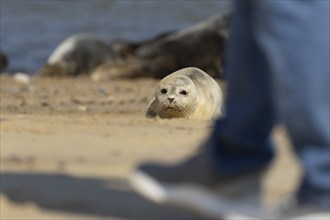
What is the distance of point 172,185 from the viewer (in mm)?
2988

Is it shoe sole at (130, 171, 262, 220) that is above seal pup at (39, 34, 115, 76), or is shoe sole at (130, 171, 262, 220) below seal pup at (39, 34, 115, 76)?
below

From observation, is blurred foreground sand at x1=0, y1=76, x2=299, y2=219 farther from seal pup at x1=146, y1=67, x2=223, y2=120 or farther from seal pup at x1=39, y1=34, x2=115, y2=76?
seal pup at x1=39, y1=34, x2=115, y2=76

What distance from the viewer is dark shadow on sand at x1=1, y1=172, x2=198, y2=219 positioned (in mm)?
3402

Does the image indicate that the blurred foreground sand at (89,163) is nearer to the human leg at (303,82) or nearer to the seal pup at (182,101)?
the human leg at (303,82)

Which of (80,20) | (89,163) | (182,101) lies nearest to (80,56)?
(80,20)

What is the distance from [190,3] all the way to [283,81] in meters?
18.2

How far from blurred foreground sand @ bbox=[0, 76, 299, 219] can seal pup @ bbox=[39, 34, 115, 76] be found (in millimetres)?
8630

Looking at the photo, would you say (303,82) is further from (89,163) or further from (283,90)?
(89,163)

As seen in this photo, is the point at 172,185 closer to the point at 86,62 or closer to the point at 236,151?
the point at 236,151

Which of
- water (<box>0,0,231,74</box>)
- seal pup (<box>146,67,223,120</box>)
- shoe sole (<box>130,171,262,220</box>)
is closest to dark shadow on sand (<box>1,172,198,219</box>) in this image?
shoe sole (<box>130,171,262,220</box>)

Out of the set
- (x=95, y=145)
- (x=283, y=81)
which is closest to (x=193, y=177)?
(x=283, y=81)

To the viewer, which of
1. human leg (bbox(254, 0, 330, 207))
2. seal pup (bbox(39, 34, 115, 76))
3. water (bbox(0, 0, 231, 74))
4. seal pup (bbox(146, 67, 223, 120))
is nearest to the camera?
human leg (bbox(254, 0, 330, 207))

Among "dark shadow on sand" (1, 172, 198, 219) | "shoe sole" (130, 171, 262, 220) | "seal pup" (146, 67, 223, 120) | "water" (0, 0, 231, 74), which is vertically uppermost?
"water" (0, 0, 231, 74)

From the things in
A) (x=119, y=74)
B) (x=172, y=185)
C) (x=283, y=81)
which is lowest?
(x=172, y=185)
